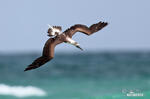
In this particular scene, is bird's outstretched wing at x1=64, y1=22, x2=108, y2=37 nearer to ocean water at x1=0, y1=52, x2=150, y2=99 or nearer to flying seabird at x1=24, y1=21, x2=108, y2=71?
flying seabird at x1=24, y1=21, x2=108, y2=71

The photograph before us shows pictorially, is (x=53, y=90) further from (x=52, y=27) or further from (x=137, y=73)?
(x=52, y=27)

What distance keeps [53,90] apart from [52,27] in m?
17.0

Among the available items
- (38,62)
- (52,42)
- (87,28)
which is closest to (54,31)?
(52,42)

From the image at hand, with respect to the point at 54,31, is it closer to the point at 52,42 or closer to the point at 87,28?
the point at 52,42

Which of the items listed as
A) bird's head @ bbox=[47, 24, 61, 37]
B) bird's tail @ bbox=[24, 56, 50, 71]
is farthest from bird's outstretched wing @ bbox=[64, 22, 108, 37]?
bird's tail @ bbox=[24, 56, 50, 71]

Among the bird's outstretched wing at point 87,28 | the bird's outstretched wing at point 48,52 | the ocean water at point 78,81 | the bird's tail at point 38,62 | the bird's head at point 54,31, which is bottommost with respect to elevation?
the bird's tail at point 38,62

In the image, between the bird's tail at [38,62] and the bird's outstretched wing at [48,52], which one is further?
the bird's outstretched wing at [48,52]

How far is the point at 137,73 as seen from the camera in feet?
122

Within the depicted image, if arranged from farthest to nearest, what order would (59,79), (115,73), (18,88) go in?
(115,73) < (59,79) < (18,88)

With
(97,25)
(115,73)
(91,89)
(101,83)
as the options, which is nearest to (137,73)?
(115,73)

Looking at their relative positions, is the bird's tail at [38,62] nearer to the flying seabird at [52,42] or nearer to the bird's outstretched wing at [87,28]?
the flying seabird at [52,42]

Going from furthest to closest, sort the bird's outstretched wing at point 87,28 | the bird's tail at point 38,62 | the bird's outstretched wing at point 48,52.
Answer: the bird's outstretched wing at point 87,28 < the bird's outstretched wing at point 48,52 < the bird's tail at point 38,62

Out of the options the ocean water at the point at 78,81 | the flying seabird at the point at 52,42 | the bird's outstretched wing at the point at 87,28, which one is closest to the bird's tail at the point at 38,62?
the flying seabird at the point at 52,42

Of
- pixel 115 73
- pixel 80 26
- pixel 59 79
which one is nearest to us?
pixel 80 26
